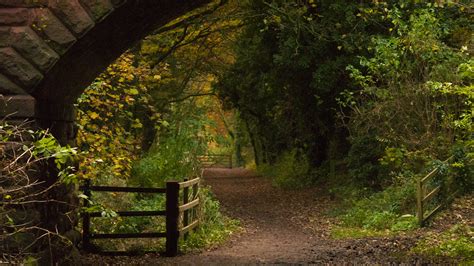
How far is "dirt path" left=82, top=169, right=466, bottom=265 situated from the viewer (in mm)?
9164

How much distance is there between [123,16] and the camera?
666cm

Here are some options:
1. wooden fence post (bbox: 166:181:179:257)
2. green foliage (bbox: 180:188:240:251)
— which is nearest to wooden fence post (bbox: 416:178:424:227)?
green foliage (bbox: 180:188:240:251)

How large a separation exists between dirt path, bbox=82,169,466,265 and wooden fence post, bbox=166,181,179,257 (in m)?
0.26

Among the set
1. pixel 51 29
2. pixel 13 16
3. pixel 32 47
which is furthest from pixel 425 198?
pixel 13 16

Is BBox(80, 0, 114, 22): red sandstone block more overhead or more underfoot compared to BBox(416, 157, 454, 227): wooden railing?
more overhead

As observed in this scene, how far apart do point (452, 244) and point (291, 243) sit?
380 centimetres

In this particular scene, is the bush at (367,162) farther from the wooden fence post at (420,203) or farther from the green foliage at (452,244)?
the green foliage at (452,244)

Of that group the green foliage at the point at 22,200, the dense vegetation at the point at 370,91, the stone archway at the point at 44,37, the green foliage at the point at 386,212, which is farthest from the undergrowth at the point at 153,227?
the stone archway at the point at 44,37

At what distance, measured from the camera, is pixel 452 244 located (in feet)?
28.3

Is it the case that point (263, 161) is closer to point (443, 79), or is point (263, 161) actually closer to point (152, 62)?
point (152, 62)

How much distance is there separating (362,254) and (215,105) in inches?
1143

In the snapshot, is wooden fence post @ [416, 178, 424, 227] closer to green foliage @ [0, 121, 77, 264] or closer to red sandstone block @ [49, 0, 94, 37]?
green foliage @ [0, 121, 77, 264]

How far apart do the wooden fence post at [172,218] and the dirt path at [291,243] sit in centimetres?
26

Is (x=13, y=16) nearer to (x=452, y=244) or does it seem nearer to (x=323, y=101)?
(x=452, y=244)
